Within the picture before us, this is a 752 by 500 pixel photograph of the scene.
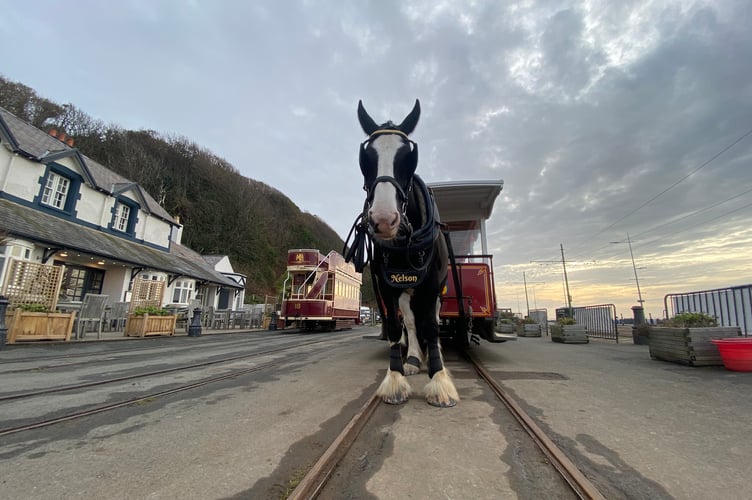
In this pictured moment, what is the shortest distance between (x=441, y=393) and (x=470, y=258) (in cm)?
350

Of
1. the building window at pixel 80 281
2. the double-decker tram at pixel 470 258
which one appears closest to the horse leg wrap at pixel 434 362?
the double-decker tram at pixel 470 258

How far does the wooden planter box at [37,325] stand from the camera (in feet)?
23.6

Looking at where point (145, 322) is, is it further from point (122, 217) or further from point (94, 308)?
point (122, 217)

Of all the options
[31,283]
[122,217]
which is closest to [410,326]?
[31,283]

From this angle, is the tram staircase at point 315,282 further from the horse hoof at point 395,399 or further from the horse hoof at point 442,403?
the horse hoof at point 442,403

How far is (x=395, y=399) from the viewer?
282 centimetres

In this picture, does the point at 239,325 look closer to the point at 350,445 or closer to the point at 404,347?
the point at 404,347

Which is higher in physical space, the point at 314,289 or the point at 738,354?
the point at 314,289

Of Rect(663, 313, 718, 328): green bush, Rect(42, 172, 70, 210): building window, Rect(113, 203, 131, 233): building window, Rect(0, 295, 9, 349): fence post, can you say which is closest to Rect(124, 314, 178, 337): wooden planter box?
Rect(0, 295, 9, 349): fence post

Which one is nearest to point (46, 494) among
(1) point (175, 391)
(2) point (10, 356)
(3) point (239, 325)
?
(1) point (175, 391)

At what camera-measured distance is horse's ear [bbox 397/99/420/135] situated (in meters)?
2.89

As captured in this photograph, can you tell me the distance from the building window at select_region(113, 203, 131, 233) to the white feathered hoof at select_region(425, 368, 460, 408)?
19.4 metres

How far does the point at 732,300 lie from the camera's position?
7078mm

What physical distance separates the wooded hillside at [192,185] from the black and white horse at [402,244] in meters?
33.4
